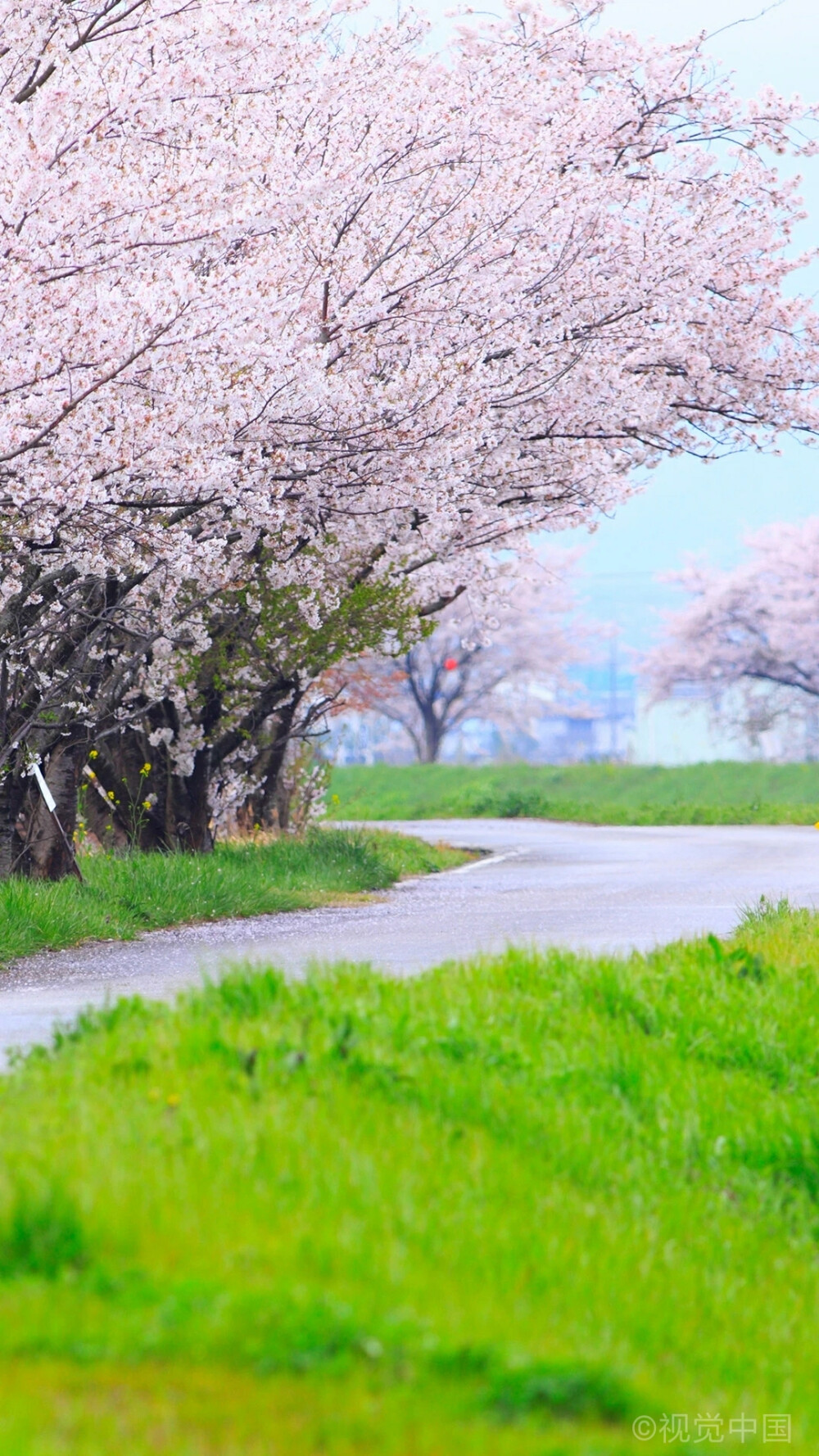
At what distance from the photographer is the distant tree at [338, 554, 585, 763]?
66688 mm

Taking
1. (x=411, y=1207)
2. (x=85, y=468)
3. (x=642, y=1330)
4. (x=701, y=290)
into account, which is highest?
(x=701, y=290)

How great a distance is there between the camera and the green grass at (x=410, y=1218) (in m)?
3.66

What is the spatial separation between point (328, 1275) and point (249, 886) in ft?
39.9

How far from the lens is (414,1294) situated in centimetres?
416

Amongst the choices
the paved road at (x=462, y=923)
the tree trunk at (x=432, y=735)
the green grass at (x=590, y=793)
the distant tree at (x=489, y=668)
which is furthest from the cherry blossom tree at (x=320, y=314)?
the tree trunk at (x=432, y=735)

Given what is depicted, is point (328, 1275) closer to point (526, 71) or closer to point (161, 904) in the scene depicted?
point (161, 904)

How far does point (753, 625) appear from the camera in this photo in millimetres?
65875

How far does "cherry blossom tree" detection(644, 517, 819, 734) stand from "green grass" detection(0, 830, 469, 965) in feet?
145

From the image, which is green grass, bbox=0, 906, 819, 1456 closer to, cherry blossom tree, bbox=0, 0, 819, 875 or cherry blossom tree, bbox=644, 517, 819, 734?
cherry blossom tree, bbox=0, 0, 819, 875

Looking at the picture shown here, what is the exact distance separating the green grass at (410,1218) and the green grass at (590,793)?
33.4 meters

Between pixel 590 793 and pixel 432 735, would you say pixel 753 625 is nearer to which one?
pixel 432 735

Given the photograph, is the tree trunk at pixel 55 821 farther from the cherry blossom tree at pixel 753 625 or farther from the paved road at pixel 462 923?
the cherry blossom tree at pixel 753 625

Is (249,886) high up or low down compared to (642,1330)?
up

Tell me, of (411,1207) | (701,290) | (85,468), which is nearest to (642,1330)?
(411,1207)
